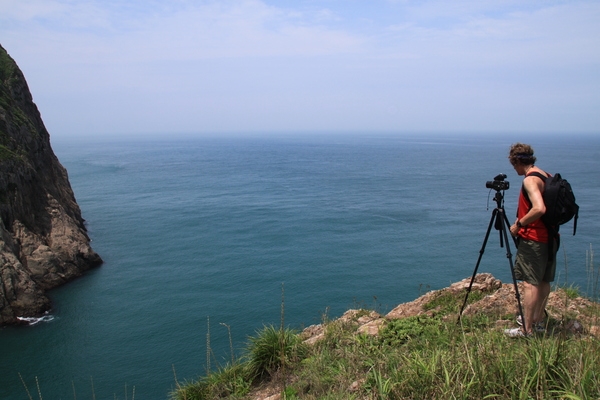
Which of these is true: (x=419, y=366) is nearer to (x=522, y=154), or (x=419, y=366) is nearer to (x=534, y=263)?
(x=534, y=263)

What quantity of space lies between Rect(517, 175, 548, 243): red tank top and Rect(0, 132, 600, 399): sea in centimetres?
42

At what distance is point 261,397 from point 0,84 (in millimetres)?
42444

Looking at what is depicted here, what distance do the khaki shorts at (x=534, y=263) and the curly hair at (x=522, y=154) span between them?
0.95 metres

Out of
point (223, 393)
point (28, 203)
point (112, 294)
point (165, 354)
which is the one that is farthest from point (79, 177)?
point (223, 393)

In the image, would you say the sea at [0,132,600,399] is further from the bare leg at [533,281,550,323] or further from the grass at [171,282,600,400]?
the grass at [171,282,600,400]

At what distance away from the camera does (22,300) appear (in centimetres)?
2506

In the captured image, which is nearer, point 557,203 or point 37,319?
point 557,203

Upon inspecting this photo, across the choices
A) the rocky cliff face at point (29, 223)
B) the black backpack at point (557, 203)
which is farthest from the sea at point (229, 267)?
the rocky cliff face at point (29, 223)

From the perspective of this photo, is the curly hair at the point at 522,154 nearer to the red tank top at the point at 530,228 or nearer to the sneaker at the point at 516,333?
the red tank top at the point at 530,228

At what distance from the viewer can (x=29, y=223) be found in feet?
101

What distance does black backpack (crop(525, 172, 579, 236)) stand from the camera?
5.07m

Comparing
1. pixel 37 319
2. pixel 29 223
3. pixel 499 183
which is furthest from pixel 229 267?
→ pixel 499 183

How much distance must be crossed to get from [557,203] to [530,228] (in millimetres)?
412

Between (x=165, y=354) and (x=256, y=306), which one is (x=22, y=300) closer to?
(x=165, y=354)
